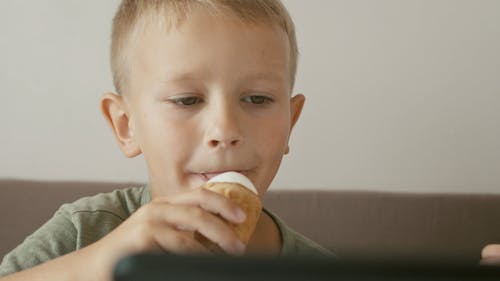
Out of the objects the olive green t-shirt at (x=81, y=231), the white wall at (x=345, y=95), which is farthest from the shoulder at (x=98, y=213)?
the white wall at (x=345, y=95)

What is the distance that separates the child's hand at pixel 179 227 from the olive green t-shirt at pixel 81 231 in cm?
37

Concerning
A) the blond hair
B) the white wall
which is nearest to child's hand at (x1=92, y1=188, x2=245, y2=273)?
the blond hair

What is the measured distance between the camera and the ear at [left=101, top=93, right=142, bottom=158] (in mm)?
1031

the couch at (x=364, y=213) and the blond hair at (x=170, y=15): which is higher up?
the blond hair at (x=170, y=15)

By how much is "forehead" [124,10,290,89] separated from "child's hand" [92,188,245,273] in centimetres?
27

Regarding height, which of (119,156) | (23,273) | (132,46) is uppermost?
(132,46)

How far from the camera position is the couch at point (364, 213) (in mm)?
A: 1444

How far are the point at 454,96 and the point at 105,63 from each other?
84cm

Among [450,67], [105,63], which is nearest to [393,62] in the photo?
[450,67]

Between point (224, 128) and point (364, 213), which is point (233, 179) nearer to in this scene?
point (224, 128)

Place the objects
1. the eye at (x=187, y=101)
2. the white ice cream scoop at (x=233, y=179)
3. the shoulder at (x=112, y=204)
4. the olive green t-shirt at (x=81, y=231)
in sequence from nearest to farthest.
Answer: the white ice cream scoop at (x=233, y=179), the eye at (x=187, y=101), the olive green t-shirt at (x=81, y=231), the shoulder at (x=112, y=204)

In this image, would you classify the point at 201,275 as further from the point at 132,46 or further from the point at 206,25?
the point at 132,46

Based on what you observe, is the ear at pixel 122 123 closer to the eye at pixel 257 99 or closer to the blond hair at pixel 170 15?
the blond hair at pixel 170 15

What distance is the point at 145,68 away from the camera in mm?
937
